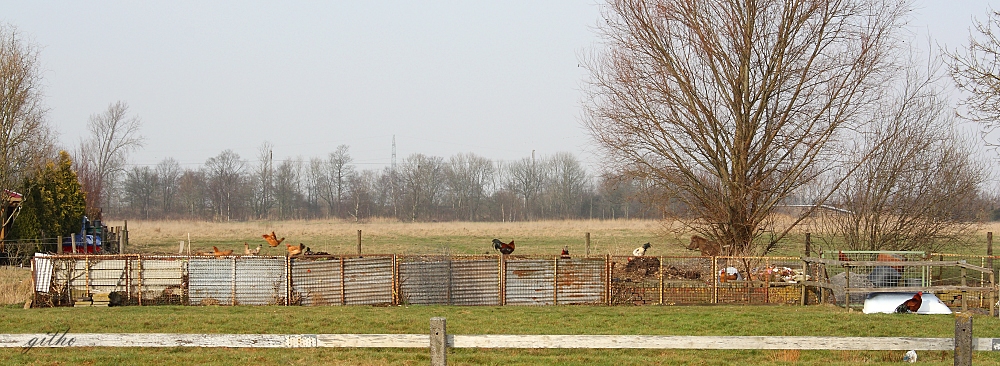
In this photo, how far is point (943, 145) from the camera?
84.5 ft

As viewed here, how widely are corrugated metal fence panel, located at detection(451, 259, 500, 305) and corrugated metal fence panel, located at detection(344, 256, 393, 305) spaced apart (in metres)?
1.50

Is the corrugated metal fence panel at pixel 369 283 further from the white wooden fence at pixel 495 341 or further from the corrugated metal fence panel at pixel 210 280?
Answer: the white wooden fence at pixel 495 341

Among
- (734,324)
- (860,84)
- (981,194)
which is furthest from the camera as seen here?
(981,194)

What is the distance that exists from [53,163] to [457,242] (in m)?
19.1

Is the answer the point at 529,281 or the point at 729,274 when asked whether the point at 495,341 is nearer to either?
the point at 529,281

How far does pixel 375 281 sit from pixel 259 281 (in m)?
2.62

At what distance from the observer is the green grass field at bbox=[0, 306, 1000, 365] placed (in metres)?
11.0

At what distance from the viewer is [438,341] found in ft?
21.1

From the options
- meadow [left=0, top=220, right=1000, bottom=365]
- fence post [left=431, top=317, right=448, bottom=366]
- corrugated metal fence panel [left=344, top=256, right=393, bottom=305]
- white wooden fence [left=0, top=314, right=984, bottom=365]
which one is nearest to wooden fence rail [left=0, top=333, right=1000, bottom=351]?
white wooden fence [left=0, top=314, right=984, bottom=365]

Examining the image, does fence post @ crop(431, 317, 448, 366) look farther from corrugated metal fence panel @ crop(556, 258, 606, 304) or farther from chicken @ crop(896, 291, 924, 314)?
chicken @ crop(896, 291, 924, 314)

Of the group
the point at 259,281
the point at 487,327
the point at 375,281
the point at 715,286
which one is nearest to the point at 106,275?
the point at 259,281

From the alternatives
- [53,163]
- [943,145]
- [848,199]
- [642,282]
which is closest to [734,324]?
[642,282]

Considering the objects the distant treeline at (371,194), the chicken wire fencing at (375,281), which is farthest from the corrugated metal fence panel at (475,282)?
the distant treeline at (371,194)

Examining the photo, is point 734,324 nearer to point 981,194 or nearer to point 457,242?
point 981,194
